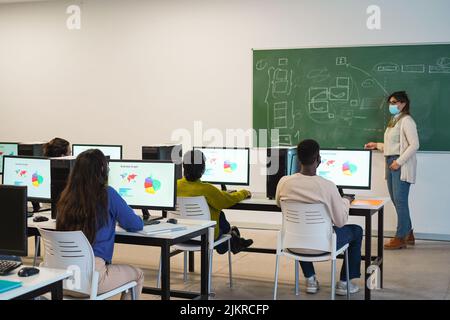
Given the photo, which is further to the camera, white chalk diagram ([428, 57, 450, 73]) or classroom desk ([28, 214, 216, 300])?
white chalk diagram ([428, 57, 450, 73])

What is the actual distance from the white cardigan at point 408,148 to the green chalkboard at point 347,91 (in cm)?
49

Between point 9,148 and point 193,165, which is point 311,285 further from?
point 9,148

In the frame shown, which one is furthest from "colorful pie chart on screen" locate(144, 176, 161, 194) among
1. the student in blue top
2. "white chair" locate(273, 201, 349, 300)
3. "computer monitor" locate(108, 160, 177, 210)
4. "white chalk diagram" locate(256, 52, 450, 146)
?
"white chalk diagram" locate(256, 52, 450, 146)

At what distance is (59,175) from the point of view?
4.45 meters

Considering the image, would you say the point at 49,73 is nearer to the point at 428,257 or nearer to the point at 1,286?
the point at 428,257

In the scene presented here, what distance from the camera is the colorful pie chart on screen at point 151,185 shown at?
4395 millimetres

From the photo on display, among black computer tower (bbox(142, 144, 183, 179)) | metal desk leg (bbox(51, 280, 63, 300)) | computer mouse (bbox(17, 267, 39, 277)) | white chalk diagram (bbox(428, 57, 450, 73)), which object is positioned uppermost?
white chalk diagram (bbox(428, 57, 450, 73))

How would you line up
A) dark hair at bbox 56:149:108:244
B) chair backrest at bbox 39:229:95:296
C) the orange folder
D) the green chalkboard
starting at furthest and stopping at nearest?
the green chalkboard < the orange folder < dark hair at bbox 56:149:108:244 < chair backrest at bbox 39:229:95:296

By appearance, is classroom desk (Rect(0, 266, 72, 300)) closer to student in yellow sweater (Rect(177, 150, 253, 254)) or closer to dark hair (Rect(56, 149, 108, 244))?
dark hair (Rect(56, 149, 108, 244))

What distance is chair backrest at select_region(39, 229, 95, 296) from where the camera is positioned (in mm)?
3330

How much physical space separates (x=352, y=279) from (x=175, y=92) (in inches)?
143

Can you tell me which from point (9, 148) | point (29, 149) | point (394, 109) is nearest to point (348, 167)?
point (394, 109)

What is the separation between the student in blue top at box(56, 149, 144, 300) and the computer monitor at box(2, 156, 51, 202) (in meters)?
1.40
